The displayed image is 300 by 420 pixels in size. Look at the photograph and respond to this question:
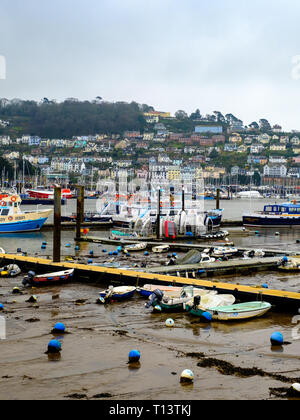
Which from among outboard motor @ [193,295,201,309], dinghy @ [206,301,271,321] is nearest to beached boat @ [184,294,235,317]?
outboard motor @ [193,295,201,309]

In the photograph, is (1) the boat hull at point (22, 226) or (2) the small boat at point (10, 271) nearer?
(2) the small boat at point (10, 271)

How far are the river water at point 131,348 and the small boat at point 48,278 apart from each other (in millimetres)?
1681

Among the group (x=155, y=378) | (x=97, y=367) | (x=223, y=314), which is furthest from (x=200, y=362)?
(x=223, y=314)

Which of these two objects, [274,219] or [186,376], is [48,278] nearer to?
[186,376]

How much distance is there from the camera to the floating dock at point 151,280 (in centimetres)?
1758

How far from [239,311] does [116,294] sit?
4.64 meters

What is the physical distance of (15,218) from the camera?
1806 inches

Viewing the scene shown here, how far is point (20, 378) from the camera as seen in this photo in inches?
450

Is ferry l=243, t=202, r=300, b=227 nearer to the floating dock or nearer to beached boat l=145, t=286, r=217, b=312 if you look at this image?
the floating dock

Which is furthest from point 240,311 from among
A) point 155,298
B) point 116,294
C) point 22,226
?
point 22,226

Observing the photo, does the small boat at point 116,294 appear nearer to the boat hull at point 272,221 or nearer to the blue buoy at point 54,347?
the blue buoy at point 54,347

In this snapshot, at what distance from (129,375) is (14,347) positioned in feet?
11.3

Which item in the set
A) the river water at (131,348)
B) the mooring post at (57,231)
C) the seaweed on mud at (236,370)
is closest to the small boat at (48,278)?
the river water at (131,348)
